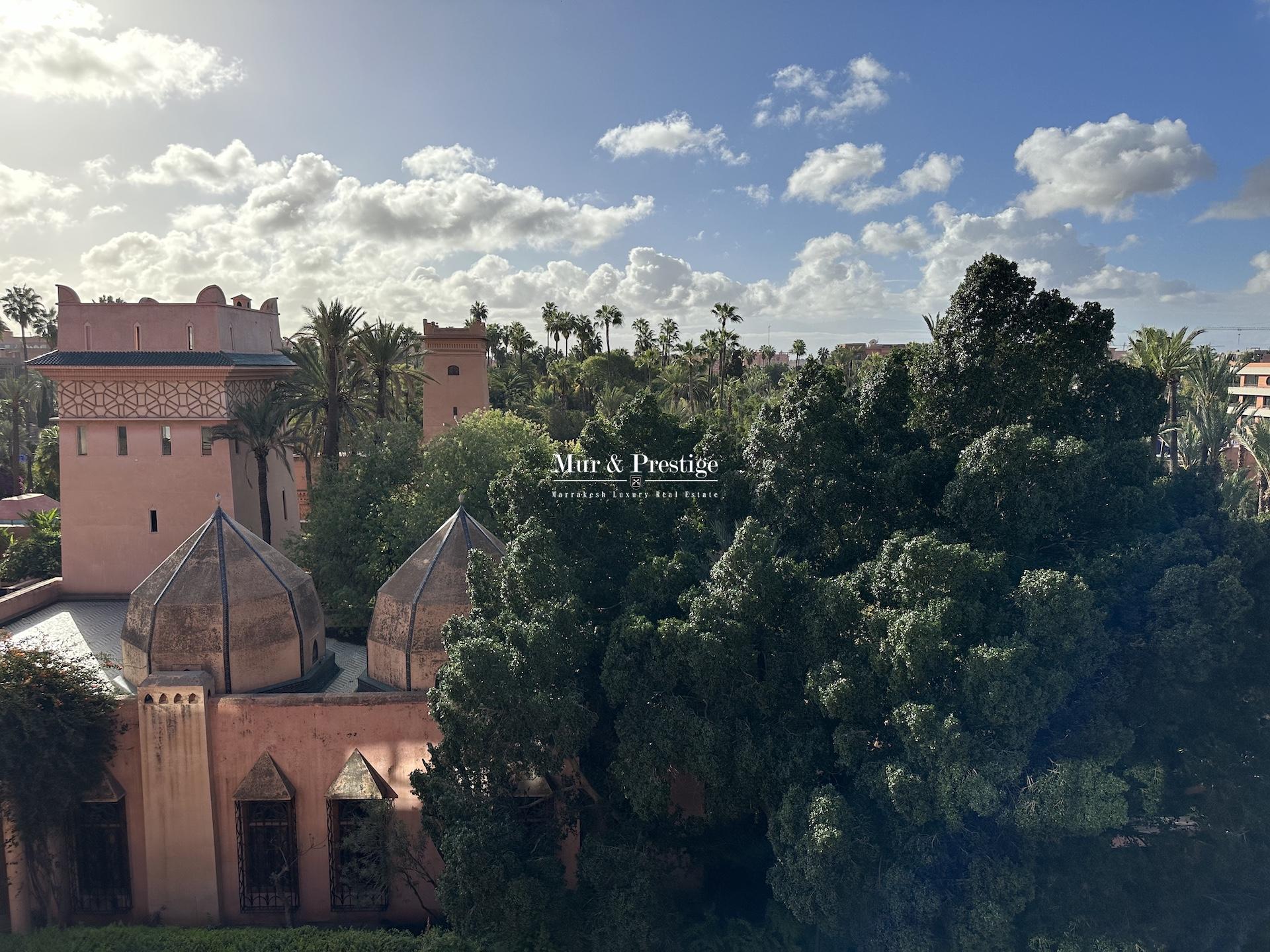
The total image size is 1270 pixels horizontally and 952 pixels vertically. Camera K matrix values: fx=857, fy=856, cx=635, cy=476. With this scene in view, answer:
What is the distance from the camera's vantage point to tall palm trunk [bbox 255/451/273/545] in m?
23.4

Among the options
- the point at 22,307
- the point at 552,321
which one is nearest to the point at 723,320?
the point at 552,321

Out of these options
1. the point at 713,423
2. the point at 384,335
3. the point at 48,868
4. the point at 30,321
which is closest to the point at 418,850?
the point at 48,868

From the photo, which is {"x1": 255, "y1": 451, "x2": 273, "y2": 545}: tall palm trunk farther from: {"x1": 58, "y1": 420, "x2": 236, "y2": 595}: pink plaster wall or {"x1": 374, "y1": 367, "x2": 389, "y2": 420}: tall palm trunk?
{"x1": 374, "y1": 367, "x2": 389, "y2": 420}: tall palm trunk

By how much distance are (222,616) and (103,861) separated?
4.68 m

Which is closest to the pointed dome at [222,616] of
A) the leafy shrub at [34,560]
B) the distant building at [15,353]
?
the leafy shrub at [34,560]

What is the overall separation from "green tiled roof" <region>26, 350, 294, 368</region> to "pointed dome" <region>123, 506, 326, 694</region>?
7743 mm

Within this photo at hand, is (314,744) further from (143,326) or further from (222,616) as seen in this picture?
(143,326)

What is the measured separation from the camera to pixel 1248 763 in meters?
11.8

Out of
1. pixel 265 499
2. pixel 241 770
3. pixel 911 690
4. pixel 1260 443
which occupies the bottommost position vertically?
pixel 241 770

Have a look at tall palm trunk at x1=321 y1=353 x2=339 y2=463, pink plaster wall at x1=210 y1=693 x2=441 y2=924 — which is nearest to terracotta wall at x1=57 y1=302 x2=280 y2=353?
tall palm trunk at x1=321 y1=353 x2=339 y2=463

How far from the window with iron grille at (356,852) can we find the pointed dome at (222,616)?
2.54 metres

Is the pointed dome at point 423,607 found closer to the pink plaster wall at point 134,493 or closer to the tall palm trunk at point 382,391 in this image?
the pink plaster wall at point 134,493

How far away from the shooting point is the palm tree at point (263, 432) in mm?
22125

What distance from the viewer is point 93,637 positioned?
19.0m
